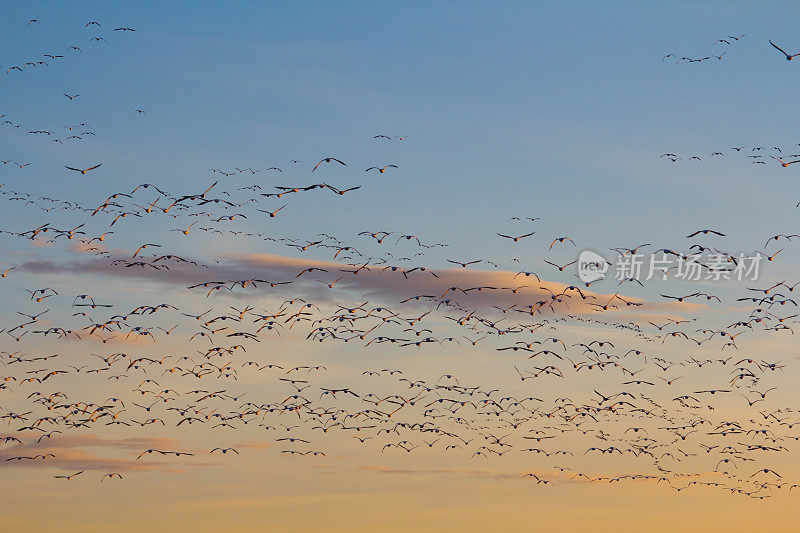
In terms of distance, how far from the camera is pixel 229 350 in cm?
7494

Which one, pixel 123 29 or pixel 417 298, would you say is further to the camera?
pixel 417 298

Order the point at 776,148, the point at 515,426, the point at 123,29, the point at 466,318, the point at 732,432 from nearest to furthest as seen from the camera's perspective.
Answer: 1. the point at 776,148
2. the point at 123,29
3. the point at 466,318
4. the point at 732,432
5. the point at 515,426

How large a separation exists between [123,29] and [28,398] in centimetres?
3767

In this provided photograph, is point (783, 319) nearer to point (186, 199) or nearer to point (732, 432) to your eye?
point (732, 432)

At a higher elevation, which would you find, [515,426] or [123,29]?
[123,29]

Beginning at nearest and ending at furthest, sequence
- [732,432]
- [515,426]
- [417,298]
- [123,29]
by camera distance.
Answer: [123,29], [417,298], [732,432], [515,426]

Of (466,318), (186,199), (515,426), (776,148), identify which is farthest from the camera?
(515,426)

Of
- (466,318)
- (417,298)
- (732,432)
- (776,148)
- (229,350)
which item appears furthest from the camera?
(732,432)

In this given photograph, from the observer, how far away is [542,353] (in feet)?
232

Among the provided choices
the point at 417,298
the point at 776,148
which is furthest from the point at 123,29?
the point at 776,148

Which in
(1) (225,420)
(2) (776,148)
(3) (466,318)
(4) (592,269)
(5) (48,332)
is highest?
(2) (776,148)

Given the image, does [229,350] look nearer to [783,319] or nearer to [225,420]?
[225,420]

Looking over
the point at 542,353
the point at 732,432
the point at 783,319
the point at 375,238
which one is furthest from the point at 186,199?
the point at 732,432

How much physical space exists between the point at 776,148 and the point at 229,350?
140 ft
